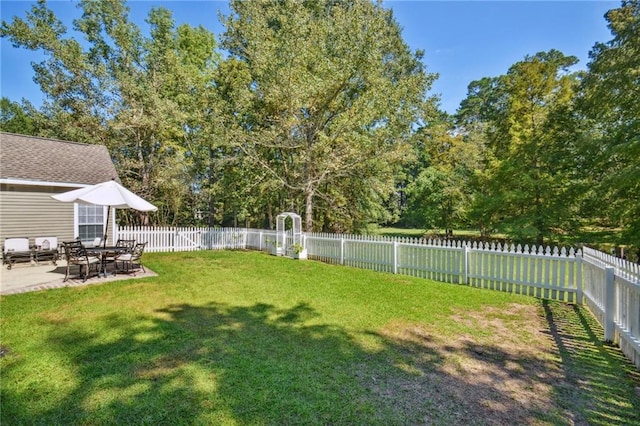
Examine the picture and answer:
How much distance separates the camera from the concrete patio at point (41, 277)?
704 cm

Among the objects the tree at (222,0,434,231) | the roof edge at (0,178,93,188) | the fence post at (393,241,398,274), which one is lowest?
the fence post at (393,241,398,274)

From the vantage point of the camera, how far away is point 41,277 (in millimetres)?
8016

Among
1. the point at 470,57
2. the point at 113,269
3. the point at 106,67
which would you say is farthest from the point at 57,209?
the point at 470,57

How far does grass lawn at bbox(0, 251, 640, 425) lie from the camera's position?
284 cm

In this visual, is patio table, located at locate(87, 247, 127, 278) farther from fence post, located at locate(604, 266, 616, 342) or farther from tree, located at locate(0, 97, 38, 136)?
tree, located at locate(0, 97, 38, 136)

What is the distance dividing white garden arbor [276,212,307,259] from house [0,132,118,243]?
21.3 feet

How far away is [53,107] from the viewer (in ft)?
59.2

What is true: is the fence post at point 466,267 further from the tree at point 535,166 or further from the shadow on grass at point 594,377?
the tree at point 535,166

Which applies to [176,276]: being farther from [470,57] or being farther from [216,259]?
[470,57]

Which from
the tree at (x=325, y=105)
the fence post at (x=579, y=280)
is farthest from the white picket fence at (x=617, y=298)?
the tree at (x=325, y=105)

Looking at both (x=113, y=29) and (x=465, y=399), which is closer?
(x=465, y=399)

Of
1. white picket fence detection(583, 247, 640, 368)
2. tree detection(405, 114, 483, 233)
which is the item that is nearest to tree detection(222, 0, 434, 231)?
tree detection(405, 114, 483, 233)

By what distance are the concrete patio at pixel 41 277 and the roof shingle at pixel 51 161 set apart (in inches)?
120

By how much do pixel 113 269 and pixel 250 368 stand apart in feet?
24.1
